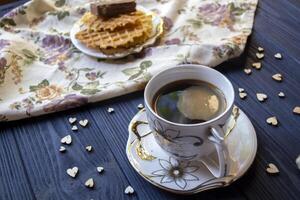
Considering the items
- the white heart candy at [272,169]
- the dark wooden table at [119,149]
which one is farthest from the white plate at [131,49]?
the white heart candy at [272,169]

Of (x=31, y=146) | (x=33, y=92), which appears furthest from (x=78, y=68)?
(x=31, y=146)

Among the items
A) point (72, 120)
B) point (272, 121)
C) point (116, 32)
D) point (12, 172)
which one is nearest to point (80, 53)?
point (116, 32)

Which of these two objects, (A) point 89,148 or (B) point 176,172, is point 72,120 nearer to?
(A) point 89,148

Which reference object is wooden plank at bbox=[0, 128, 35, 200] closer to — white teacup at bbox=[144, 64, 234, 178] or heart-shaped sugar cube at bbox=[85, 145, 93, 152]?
heart-shaped sugar cube at bbox=[85, 145, 93, 152]

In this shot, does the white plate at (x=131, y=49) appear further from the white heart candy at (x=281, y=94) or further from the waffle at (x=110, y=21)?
the white heart candy at (x=281, y=94)

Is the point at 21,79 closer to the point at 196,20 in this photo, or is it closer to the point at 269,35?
the point at 196,20

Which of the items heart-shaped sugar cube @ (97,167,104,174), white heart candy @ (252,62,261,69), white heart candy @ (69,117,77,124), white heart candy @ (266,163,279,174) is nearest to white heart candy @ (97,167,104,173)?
heart-shaped sugar cube @ (97,167,104,174)
